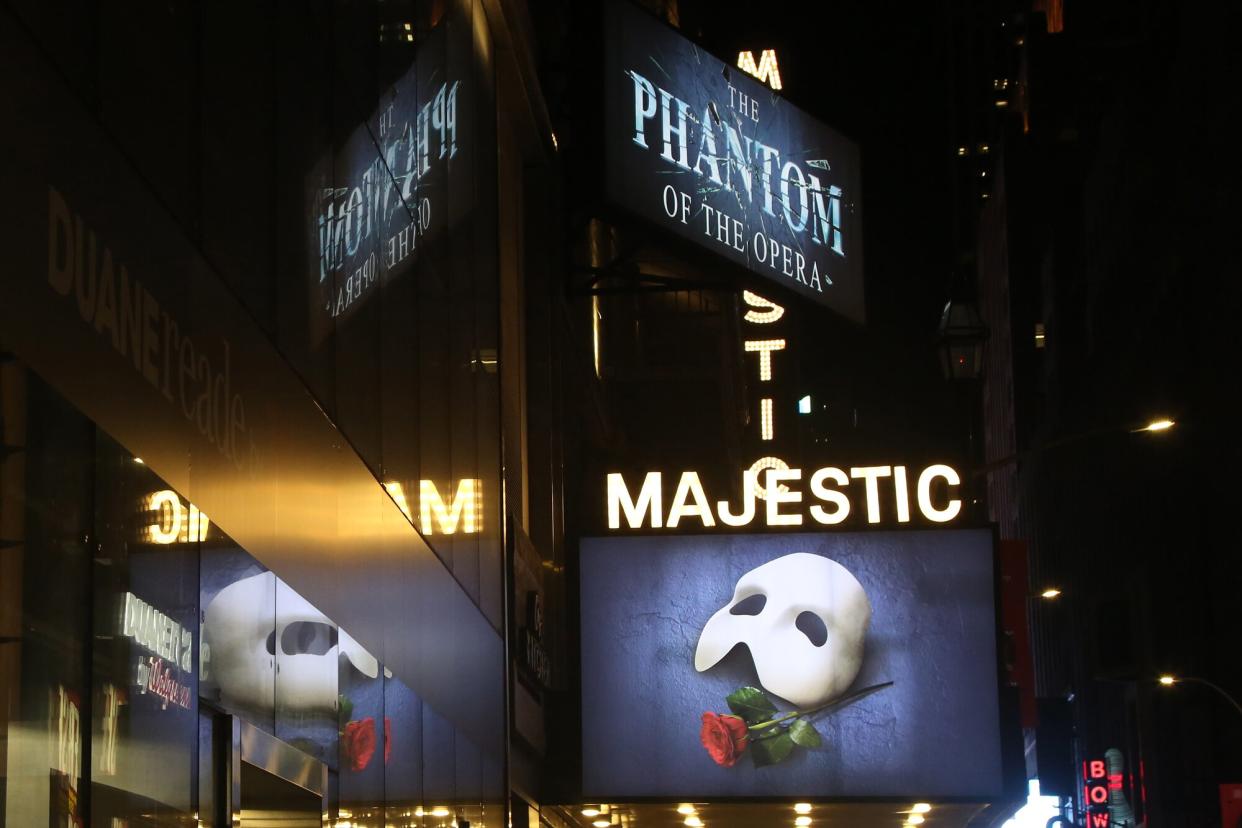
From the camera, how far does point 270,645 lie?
388 inches

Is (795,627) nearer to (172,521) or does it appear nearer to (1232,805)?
(1232,805)

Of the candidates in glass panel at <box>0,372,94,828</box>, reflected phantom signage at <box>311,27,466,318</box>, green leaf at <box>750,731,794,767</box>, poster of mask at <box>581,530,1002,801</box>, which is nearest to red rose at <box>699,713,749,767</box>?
poster of mask at <box>581,530,1002,801</box>

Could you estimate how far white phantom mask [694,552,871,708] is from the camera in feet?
81.6

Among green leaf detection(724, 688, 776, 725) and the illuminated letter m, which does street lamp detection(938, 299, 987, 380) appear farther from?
green leaf detection(724, 688, 776, 725)

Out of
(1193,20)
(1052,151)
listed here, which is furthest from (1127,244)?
(1052,151)

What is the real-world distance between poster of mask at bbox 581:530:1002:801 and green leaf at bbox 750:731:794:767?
0.06 feet

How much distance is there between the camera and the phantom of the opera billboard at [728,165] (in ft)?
71.7

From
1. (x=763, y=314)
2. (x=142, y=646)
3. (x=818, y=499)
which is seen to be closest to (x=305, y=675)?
(x=142, y=646)

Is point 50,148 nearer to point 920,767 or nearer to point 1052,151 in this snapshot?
point 920,767

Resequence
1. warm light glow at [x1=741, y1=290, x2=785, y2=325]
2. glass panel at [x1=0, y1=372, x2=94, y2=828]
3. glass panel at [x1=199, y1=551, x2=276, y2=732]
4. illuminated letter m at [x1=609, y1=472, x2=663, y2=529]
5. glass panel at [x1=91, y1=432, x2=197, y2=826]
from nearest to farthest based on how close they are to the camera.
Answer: glass panel at [x1=0, y1=372, x2=94, y2=828] < glass panel at [x1=91, y1=432, x2=197, y2=826] < glass panel at [x1=199, y1=551, x2=276, y2=732] < illuminated letter m at [x1=609, y1=472, x2=663, y2=529] < warm light glow at [x1=741, y1=290, x2=785, y2=325]

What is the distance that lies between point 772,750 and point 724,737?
0.63 m

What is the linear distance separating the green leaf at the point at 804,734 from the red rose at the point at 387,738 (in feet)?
38.9

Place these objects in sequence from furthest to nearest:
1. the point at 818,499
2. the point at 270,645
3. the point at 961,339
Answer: the point at 818,499, the point at 961,339, the point at 270,645

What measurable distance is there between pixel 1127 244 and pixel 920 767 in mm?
49909
